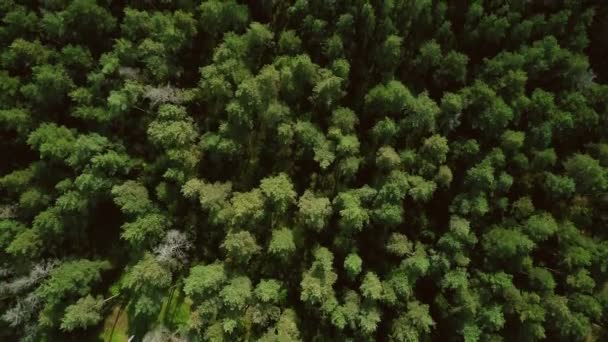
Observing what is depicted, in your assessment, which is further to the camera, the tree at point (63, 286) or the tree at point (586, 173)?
the tree at point (63, 286)

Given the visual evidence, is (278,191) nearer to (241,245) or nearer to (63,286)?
(241,245)

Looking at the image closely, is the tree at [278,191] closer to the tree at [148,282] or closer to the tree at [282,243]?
the tree at [282,243]

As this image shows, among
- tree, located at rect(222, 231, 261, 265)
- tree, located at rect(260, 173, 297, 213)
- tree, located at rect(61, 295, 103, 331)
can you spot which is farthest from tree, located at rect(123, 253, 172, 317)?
tree, located at rect(260, 173, 297, 213)

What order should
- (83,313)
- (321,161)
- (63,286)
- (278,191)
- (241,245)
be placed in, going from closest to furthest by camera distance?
(241,245)
(278,191)
(63,286)
(321,161)
(83,313)

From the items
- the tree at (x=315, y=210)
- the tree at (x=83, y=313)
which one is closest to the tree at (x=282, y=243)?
the tree at (x=315, y=210)

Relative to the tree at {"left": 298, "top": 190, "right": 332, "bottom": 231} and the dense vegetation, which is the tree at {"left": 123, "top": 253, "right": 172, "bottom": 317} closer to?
the dense vegetation

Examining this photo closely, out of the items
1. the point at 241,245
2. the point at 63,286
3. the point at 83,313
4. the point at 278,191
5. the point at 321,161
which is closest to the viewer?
the point at 241,245

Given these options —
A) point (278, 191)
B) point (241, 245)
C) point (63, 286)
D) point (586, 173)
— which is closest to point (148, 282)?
point (63, 286)

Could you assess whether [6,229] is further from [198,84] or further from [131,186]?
[198,84]

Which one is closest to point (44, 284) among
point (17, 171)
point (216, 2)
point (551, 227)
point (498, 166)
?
point (17, 171)
